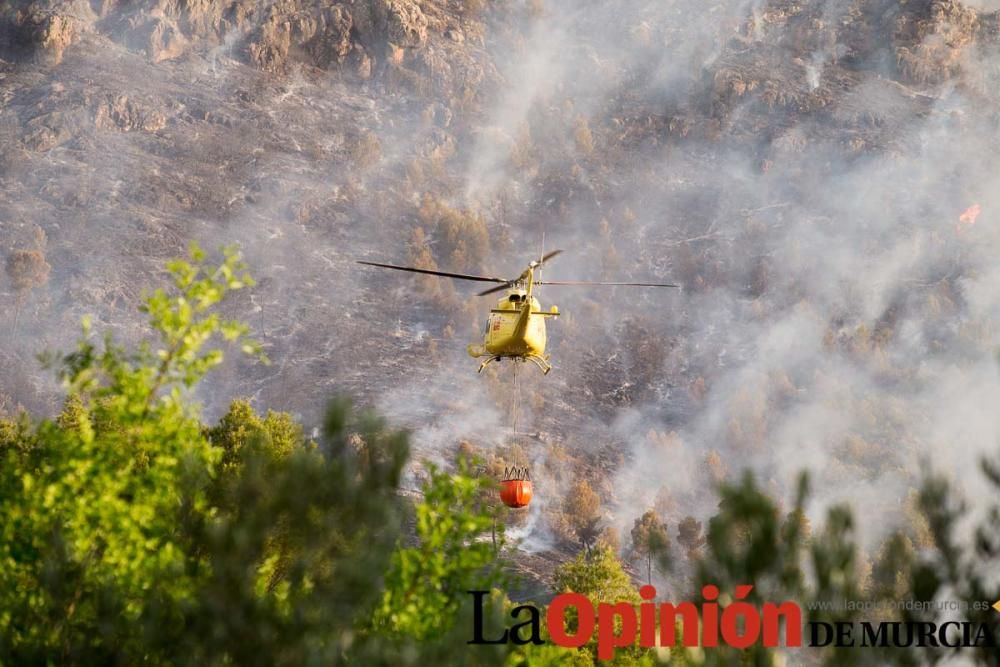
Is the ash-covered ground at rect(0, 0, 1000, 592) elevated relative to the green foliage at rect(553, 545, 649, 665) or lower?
elevated

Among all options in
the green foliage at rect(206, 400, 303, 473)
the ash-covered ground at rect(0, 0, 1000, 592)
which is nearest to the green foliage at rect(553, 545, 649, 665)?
the green foliage at rect(206, 400, 303, 473)

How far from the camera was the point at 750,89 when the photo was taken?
130 meters

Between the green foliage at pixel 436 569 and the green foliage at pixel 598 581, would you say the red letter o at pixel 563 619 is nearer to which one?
the green foliage at pixel 436 569

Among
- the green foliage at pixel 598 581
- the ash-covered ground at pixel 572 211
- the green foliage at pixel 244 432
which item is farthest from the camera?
the ash-covered ground at pixel 572 211

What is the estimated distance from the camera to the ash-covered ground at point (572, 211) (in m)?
82.6

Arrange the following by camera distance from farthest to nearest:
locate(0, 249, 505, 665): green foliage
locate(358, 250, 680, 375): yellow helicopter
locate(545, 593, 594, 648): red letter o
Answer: locate(358, 250, 680, 375): yellow helicopter → locate(545, 593, 594, 648): red letter o → locate(0, 249, 505, 665): green foliage

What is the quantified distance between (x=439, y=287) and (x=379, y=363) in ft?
52.6

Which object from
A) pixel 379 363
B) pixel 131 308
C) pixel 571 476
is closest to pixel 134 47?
pixel 131 308

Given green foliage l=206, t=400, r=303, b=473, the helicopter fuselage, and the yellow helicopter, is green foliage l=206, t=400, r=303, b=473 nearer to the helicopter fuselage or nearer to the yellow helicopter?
the yellow helicopter

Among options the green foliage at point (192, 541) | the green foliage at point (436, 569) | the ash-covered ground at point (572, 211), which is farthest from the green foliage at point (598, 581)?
the ash-covered ground at point (572, 211)

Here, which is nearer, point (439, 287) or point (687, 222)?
point (439, 287)

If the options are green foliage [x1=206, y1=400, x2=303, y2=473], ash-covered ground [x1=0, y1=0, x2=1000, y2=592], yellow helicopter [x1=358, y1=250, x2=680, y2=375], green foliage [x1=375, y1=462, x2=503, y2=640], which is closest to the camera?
green foliage [x1=375, y1=462, x2=503, y2=640]

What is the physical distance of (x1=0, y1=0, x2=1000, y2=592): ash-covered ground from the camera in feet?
271

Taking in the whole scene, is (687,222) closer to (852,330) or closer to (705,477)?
(852,330)
